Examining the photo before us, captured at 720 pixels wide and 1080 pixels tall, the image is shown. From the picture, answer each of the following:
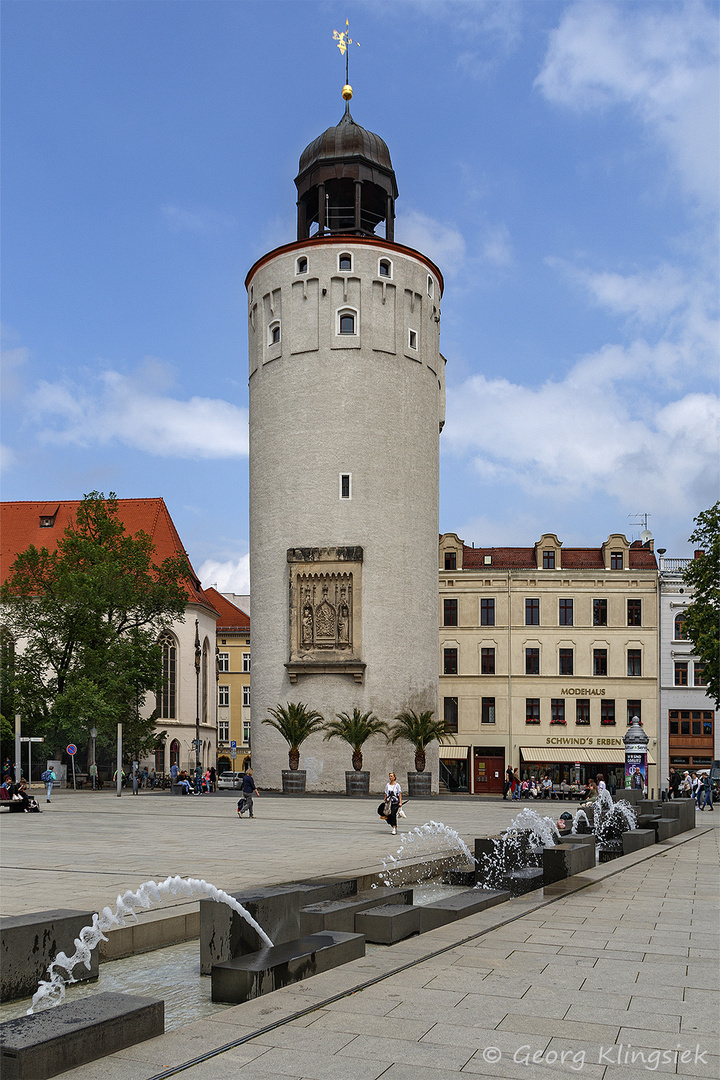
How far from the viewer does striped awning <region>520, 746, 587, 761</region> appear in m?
54.1

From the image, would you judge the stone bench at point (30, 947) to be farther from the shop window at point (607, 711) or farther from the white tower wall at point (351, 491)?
the shop window at point (607, 711)

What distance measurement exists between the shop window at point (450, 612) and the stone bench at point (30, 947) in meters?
49.0

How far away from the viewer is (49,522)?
227ft

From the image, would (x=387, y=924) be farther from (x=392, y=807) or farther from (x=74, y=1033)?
(x=392, y=807)

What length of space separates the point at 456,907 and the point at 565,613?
4688 cm

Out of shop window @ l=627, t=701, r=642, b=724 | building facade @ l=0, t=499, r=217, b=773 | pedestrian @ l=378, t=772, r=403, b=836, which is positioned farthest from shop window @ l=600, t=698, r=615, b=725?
pedestrian @ l=378, t=772, r=403, b=836

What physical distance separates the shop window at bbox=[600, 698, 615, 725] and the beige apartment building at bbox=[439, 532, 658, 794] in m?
0.05

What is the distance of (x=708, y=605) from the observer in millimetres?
35406

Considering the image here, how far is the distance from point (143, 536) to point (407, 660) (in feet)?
51.4

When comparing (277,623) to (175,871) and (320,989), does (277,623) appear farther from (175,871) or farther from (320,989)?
(320,989)

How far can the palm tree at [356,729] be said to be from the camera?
42.3m

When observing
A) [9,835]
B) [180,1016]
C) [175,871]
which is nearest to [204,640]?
[9,835]

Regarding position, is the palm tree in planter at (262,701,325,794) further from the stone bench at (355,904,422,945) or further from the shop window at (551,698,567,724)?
the stone bench at (355,904,422,945)

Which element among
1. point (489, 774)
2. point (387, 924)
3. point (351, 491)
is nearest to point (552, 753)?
point (489, 774)
